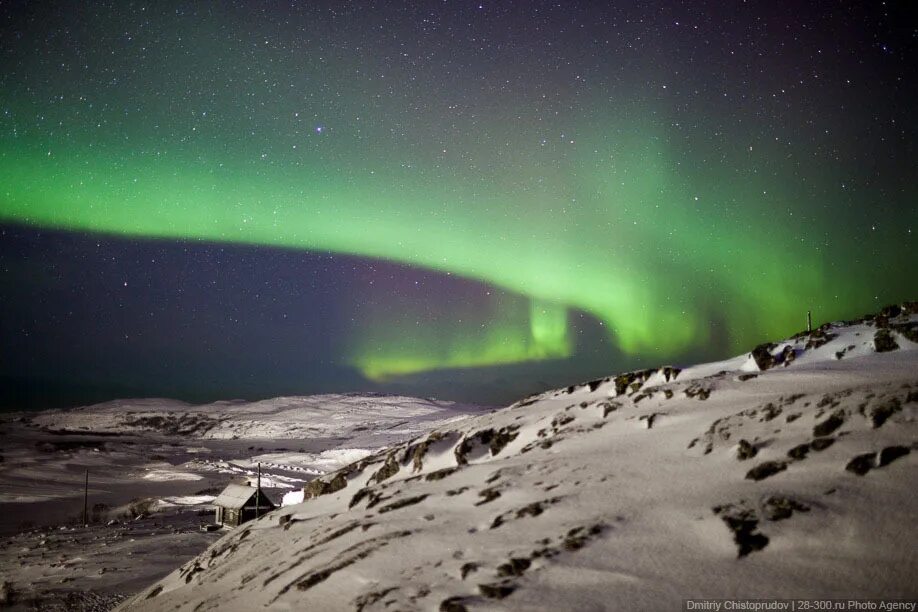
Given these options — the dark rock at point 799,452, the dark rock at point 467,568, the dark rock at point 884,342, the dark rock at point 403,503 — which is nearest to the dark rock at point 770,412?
the dark rock at point 799,452

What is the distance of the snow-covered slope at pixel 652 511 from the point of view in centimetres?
648

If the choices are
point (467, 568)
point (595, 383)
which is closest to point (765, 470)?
point (467, 568)

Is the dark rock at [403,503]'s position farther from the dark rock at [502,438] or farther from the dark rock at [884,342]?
the dark rock at [884,342]

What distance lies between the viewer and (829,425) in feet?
30.8

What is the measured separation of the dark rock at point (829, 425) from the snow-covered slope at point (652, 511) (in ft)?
0.10

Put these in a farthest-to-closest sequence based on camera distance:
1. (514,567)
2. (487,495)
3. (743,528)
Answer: (487,495) < (514,567) < (743,528)

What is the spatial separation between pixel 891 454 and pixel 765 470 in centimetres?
167

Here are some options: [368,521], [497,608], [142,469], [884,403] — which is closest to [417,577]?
[497,608]

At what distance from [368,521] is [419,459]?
5421 millimetres

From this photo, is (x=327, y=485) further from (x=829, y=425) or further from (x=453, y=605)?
(x=829, y=425)

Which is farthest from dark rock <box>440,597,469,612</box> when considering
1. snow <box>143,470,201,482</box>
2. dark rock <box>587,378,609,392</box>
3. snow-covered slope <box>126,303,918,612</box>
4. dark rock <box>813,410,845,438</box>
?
snow <box>143,470,201,482</box>

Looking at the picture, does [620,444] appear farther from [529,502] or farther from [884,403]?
[884,403]

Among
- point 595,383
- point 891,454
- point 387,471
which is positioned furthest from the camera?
point 595,383

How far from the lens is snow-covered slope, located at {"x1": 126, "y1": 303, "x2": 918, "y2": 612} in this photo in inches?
255
